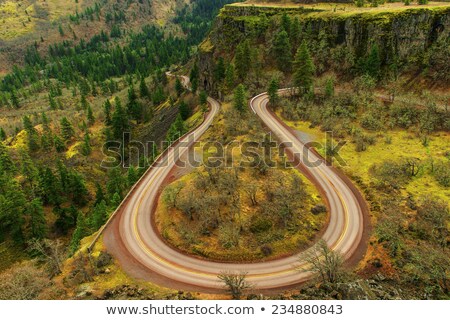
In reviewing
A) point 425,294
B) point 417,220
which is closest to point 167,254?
point 425,294

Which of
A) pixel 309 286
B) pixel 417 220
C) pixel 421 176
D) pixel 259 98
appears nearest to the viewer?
pixel 309 286

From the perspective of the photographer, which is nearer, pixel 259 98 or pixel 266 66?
pixel 259 98

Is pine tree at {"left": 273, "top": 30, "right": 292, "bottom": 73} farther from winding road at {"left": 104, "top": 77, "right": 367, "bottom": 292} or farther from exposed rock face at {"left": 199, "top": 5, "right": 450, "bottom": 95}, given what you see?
winding road at {"left": 104, "top": 77, "right": 367, "bottom": 292}

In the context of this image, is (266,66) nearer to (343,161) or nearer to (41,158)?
(343,161)

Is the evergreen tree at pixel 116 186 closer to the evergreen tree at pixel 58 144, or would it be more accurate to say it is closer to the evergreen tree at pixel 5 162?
the evergreen tree at pixel 5 162

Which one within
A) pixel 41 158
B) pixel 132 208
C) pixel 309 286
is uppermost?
pixel 309 286

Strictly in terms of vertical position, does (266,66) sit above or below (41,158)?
above

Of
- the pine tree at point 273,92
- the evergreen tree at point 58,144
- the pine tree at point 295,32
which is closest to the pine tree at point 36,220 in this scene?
the evergreen tree at point 58,144
